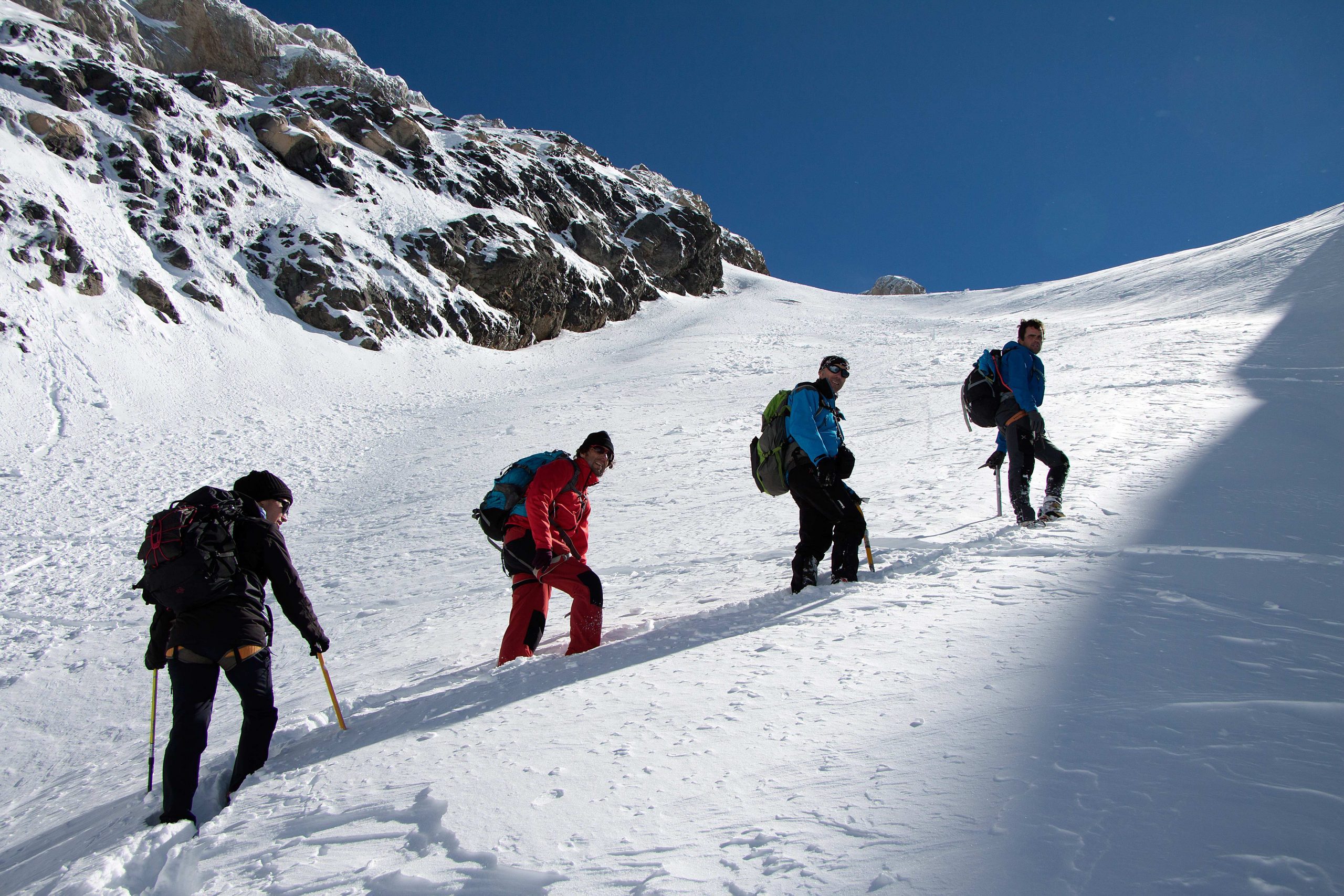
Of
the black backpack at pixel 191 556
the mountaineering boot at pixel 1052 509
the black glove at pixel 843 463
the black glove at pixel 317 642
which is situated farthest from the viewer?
the mountaineering boot at pixel 1052 509

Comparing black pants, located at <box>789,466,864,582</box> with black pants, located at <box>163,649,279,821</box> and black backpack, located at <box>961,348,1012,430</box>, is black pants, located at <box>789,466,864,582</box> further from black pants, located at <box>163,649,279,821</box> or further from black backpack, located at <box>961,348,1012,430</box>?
black pants, located at <box>163,649,279,821</box>

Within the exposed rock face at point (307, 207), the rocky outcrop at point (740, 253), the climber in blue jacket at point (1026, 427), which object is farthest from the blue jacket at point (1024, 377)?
the rocky outcrop at point (740, 253)

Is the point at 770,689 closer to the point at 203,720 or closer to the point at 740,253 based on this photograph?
the point at 203,720

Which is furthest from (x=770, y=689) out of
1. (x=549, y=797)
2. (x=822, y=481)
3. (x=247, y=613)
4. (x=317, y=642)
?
(x=247, y=613)

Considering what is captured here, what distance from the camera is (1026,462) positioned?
18.3 ft

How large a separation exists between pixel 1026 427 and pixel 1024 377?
40cm

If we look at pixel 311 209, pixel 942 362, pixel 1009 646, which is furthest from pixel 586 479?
pixel 311 209

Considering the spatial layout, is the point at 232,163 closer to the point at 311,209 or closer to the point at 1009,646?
the point at 311,209

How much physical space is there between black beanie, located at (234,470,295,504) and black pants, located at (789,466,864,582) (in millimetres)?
2996

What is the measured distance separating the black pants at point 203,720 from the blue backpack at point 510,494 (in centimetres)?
155

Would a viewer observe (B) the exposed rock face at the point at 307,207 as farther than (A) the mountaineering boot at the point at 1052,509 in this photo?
Yes

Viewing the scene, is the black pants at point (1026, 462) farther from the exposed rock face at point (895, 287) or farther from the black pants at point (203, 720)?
the exposed rock face at point (895, 287)

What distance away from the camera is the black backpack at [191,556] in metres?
3.11

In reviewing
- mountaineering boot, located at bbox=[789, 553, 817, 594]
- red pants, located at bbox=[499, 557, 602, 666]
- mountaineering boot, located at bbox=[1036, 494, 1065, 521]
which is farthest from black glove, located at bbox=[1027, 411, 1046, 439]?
red pants, located at bbox=[499, 557, 602, 666]
